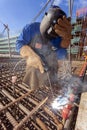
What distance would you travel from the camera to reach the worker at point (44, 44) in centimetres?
362

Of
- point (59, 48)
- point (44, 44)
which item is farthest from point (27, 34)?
point (59, 48)

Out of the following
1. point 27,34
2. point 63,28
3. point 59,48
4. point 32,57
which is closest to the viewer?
point 63,28

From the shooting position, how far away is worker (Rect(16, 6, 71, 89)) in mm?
3617

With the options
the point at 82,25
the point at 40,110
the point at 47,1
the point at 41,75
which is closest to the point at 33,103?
the point at 40,110

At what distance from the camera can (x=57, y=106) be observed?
300 centimetres

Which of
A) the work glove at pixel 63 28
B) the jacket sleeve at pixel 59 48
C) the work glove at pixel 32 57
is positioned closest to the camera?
the work glove at pixel 63 28

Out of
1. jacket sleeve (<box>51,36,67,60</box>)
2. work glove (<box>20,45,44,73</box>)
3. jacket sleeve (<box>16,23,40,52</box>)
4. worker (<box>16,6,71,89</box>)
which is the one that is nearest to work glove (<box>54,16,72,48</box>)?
worker (<box>16,6,71,89</box>)

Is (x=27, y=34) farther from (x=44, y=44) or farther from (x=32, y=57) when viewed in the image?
(x=32, y=57)

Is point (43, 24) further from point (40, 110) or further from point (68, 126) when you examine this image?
point (68, 126)

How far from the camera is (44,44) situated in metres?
4.36

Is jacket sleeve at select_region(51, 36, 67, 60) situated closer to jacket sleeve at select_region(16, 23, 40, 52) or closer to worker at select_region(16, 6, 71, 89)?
worker at select_region(16, 6, 71, 89)

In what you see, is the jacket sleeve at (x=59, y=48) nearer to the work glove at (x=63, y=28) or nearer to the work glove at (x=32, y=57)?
the work glove at (x=63, y=28)

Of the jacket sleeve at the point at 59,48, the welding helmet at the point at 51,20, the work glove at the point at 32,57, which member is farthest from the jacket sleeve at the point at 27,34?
the jacket sleeve at the point at 59,48

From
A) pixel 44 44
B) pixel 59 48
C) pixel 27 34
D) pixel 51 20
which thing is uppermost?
pixel 51 20
